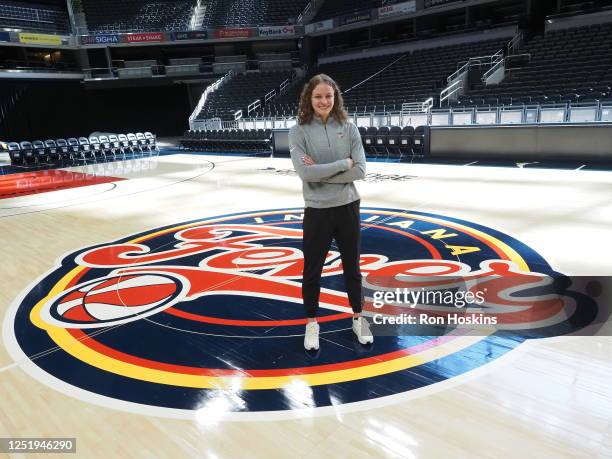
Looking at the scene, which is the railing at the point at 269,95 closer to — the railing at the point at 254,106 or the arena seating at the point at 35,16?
the railing at the point at 254,106

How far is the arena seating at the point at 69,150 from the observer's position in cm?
1402

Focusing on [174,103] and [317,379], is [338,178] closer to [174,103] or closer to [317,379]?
[317,379]

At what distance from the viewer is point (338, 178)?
228cm

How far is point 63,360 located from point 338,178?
1980 millimetres

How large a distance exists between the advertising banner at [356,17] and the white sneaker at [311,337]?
23.4 m

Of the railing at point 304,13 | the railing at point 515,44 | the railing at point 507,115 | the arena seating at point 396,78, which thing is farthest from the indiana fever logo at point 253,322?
the railing at point 304,13

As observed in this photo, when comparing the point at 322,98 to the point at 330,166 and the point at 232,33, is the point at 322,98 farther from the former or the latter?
the point at 232,33

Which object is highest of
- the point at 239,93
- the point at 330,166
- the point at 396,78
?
the point at 239,93

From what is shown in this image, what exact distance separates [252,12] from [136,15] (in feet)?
24.0

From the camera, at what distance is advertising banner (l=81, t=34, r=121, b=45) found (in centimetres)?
2442

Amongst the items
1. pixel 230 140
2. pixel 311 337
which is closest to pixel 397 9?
pixel 230 140

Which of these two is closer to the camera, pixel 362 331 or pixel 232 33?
pixel 362 331

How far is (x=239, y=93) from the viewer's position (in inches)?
960

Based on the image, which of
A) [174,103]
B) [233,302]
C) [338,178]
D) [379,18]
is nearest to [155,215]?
[233,302]
